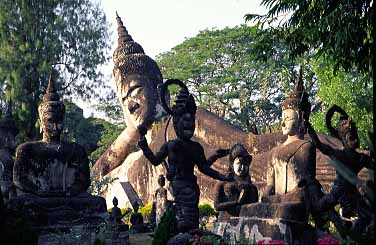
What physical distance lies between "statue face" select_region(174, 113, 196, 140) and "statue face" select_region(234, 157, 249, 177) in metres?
0.78

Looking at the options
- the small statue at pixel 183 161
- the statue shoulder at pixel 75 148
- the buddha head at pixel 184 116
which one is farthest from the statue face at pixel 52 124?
the buddha head at pixel 184 116

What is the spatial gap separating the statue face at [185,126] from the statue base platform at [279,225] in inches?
76.6

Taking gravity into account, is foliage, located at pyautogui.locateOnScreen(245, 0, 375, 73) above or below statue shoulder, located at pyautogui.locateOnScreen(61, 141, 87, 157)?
above

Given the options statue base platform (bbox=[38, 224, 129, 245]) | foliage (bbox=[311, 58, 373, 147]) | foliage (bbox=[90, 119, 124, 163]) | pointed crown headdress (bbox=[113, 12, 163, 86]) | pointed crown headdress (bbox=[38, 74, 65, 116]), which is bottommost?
statue base platform (bbox=[38, 224, 129, 245])

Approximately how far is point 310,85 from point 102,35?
1264cm

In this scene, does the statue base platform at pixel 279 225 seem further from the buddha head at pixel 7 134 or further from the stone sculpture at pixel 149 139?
the stone sculpture at pixel 149 139

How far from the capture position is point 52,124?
10.9m

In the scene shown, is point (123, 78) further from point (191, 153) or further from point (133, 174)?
point (191, 153)

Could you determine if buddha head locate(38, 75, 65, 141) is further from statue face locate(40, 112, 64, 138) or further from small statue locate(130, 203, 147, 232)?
small statue locate(130, 203, 147, 232)

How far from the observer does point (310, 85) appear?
102 feet

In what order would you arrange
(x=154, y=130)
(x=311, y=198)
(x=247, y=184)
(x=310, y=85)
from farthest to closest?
(x=310, y=85), (x=154, y=130), (x=247, y=184), (x=311, y=198)

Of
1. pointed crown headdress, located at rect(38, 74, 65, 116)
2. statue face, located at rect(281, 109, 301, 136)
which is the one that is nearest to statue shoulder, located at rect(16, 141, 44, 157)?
pointed crown headdress, located at rect(38, 74, 65, 116)

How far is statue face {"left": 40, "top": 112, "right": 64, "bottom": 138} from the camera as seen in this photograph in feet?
35.4

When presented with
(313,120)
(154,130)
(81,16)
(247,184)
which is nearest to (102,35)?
(81,16)
